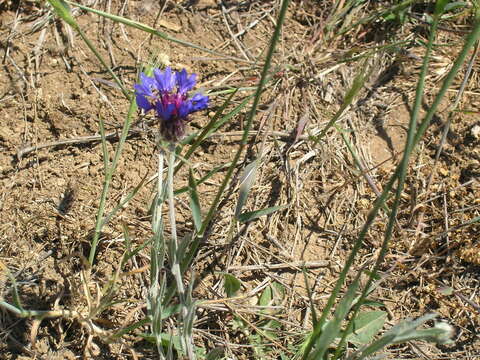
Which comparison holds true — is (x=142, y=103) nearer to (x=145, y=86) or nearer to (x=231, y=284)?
(x=145, y=86)

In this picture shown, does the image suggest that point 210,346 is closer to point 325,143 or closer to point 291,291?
point 291,291

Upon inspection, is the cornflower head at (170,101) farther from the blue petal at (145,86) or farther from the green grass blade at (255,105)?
the green grass blade at (255,105)

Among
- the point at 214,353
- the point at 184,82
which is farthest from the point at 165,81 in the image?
the point at 214,353

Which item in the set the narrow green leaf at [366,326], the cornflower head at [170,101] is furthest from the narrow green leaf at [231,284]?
the cornflower head at [170,101]

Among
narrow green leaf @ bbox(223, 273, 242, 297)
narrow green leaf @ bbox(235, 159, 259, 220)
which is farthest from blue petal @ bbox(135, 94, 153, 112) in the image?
narrow green leaf @ bbox(223, 273, 242, 297)

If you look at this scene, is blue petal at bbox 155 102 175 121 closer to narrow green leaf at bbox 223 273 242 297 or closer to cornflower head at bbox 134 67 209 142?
cornflower head at bbox 134 67 209 142

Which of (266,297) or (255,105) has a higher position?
(255,105)
